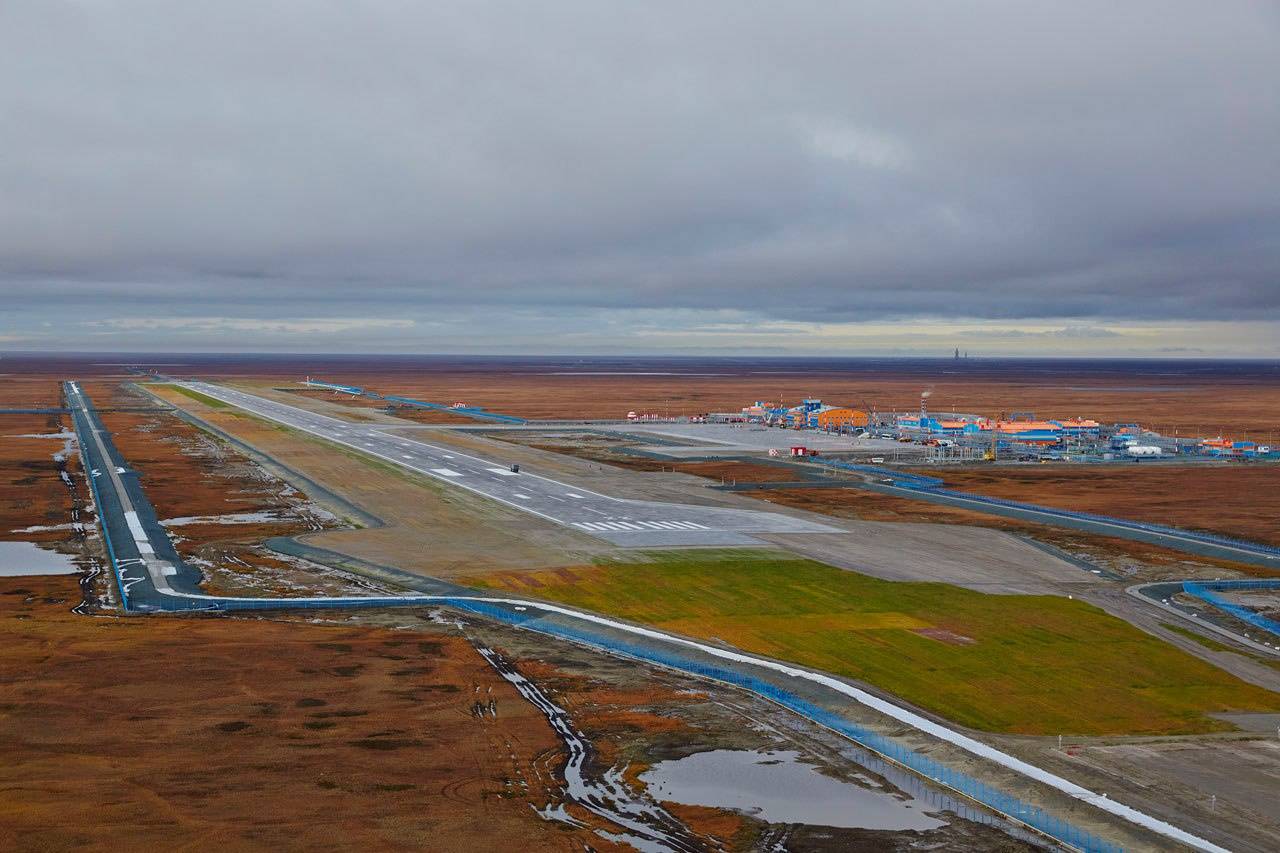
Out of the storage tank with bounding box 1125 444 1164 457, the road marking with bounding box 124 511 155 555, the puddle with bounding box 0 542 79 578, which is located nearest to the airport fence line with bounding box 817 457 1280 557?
the storage tank with bounding box 1125 444 1164 457

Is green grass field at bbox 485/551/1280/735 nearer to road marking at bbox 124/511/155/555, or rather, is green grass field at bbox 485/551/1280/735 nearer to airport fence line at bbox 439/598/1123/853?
airport fence line at bbox 439/598/1123/853

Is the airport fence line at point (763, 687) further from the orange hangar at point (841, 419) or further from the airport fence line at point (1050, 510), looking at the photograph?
the orange hangar at point (841, 419)

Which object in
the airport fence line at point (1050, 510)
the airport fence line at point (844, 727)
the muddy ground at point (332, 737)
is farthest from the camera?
the airport fence line at point (1050, 510)

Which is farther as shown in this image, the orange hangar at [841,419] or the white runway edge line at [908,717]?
the orange hangar at [841,419]

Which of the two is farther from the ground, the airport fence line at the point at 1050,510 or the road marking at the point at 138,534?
the airport fence line at the point at 1050,510

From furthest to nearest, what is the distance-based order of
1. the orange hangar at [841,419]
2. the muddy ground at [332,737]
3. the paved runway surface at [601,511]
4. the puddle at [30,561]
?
the orange hangar at [841,419] → the paved runway surface at [601,511] → the puddle at [30,561] → the muddy ground at [332,737]

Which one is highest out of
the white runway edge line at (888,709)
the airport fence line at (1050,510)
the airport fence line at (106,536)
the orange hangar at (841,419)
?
the orange hangar at (841,419)

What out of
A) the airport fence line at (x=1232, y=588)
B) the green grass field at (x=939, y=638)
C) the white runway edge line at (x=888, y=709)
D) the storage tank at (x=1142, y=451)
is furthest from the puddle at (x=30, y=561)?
the storage tank at (x=1142, y=451)

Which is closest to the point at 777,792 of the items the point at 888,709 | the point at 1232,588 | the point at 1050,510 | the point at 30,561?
the point at 888,709
